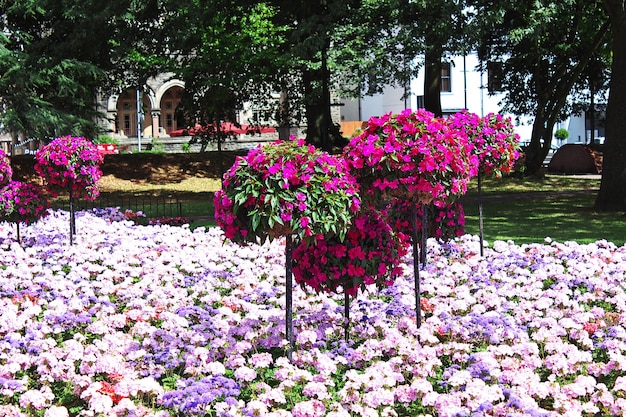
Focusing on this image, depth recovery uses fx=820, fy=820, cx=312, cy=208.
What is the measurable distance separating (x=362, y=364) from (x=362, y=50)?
631 inches

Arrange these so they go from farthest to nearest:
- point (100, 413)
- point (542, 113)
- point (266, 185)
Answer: point (542, 113) < point (266, 185) < point (100, 413)

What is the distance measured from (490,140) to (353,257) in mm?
4384

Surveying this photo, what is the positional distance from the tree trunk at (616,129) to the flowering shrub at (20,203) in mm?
11790

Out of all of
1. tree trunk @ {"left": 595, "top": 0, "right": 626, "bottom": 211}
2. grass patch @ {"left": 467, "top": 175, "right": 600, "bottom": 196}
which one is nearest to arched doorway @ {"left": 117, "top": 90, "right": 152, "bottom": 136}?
grass patch @ {"left": 467, "top": 175, "right": 600, "bottom": 196}

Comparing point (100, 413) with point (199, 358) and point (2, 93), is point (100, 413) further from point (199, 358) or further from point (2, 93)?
point (2, 93)

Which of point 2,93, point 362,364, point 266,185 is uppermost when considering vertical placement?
point 2,93

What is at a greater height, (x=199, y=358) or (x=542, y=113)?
(x=542, y=113)

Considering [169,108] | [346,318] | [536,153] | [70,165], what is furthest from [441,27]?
[169,108]

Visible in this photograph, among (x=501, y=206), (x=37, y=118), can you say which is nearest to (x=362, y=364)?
(x=501, y=206)

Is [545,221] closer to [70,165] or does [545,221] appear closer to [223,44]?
[70,165]

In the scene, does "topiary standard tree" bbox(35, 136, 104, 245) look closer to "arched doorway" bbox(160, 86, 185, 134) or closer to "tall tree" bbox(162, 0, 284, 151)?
"tall tree" bbox(162, 0, 284, 151)

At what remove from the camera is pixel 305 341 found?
6613 mm

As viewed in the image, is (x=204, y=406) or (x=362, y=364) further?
(x=362, y=364)

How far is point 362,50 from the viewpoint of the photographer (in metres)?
21.4
